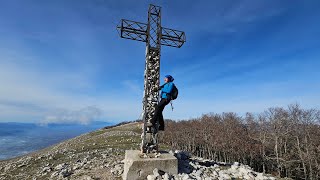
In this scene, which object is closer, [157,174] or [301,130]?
[157,174]

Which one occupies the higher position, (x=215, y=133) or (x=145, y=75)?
(x=145, y=75)

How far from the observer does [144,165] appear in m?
12.2

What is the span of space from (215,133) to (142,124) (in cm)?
4814

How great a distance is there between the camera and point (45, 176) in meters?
15.7

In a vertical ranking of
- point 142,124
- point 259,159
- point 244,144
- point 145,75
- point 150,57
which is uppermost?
point 150,57

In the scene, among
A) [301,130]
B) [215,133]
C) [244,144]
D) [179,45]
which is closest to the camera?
[179,45]

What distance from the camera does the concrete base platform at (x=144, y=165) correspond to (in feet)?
39.2

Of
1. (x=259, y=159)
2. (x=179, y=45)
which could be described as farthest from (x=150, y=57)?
(x=259, y=159)

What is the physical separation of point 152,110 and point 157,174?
347cm

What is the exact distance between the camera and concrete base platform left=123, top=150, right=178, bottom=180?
39.2 feet

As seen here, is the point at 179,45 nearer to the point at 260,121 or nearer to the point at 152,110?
the point at 152,110

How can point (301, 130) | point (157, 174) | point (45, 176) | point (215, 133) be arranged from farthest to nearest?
point (215, 133) < point (301, 130) < point (45, 176) < point (157, 174)

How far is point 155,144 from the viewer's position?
13789mm

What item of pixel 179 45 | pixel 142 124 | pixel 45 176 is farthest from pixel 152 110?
pixel 45 176
